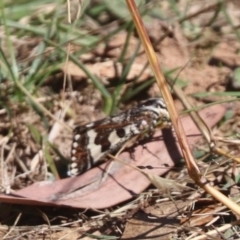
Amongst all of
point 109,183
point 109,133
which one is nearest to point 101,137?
point 109,133

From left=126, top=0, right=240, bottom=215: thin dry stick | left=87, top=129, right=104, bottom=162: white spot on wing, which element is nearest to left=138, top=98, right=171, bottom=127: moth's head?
left=87, top=129, right=104, bottom=162: white spot on wing

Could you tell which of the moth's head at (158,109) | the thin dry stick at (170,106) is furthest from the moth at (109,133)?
the thin dry stick at (170,106)

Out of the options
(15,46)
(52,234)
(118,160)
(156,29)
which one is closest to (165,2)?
(156,29)

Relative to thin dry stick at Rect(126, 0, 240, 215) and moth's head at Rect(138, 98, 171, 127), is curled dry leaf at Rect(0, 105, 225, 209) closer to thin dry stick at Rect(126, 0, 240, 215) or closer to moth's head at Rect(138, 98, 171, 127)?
moth's head at Rect(138, 98, 171, 127)

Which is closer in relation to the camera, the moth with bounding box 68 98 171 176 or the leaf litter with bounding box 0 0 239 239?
the leaf litter with bounding box 0 0 239 239

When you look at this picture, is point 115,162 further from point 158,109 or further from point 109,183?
point 158,109

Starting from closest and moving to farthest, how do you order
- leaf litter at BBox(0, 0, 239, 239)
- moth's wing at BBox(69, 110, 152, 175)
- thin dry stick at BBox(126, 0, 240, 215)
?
thin dry stick at BBox(126, 0, 240, 215) < leaf litter at BBox(0, 0, 239, 239) < moth's wing at BBox(69, 110, 152, 175)

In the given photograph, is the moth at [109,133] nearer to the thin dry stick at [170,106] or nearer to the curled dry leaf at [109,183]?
the curled dry leaf at [109,183]
